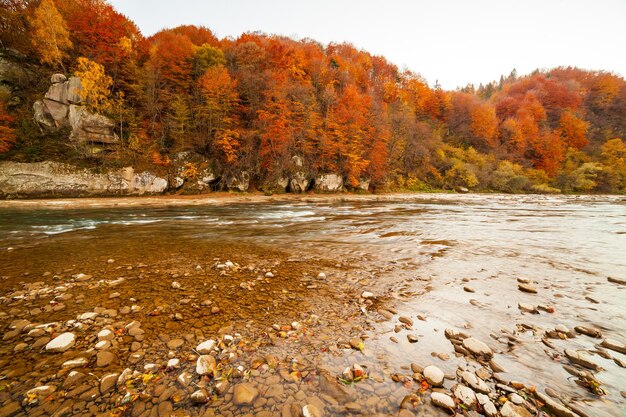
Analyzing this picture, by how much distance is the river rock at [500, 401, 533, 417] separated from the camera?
6.86 feet

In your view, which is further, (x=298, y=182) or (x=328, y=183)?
(x=328, y=183)

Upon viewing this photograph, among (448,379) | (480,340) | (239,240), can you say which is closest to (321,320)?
(448,379)

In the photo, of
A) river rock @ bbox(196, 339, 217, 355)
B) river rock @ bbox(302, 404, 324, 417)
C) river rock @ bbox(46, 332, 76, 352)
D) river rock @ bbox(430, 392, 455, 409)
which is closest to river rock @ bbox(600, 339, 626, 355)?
river rock @ bbox(430, 392, 455, 409)

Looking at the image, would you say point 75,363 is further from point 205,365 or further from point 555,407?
point 555,407

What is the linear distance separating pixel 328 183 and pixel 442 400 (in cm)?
3213

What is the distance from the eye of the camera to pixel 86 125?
24484 mm

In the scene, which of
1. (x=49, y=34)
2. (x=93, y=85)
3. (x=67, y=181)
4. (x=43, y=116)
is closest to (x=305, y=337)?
(x=67, y=181)

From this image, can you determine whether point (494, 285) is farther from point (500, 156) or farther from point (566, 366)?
point (500, 156)

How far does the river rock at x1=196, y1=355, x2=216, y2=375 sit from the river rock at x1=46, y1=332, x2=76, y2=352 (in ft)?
5.90

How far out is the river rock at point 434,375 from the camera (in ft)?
8.20

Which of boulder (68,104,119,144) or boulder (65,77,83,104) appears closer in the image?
boulder (68,104,119,144)

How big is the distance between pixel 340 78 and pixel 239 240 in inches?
1632

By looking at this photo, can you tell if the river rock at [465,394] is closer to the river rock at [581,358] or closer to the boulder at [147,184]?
the river rock at [581,358]

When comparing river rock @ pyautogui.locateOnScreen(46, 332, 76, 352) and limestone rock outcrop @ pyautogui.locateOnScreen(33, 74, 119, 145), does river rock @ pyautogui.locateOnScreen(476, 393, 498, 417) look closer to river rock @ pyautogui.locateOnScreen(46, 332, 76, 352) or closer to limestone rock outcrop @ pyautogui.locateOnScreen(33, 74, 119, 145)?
river rock @ pyautogui.locateOnScreen(46, 332, 76, 352)
